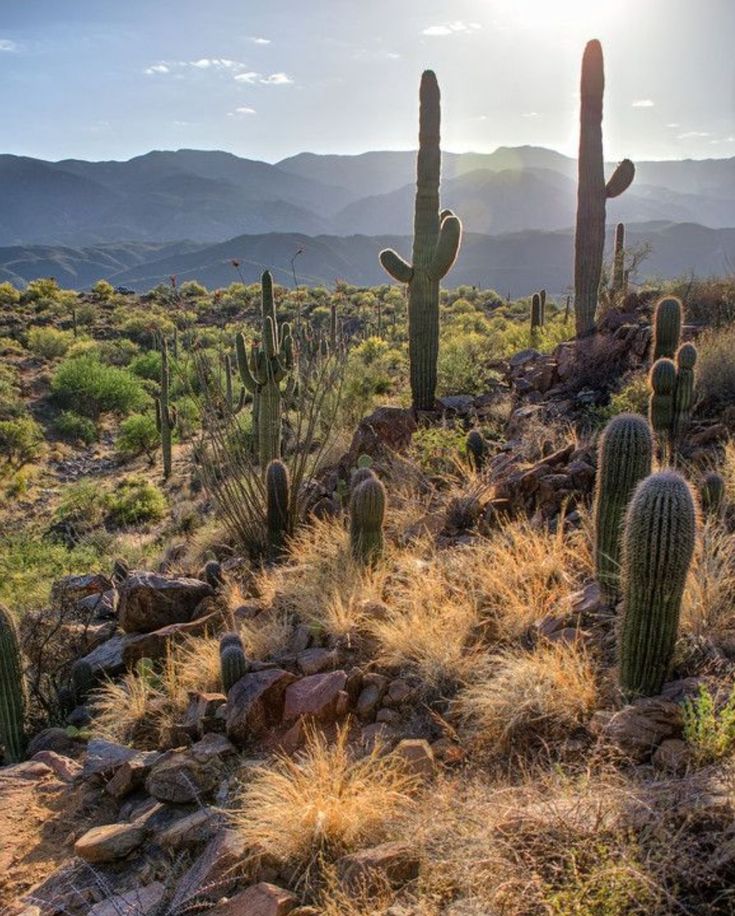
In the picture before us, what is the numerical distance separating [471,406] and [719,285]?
444cm

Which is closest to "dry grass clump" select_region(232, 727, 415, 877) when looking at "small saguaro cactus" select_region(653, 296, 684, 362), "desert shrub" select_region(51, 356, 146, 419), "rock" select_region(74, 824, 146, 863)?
"rock" select_region(74, 824, 146, 863)

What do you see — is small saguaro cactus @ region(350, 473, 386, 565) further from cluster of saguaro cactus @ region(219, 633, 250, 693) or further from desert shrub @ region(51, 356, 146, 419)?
desert shrub @ region(51, 356, 146, 419)

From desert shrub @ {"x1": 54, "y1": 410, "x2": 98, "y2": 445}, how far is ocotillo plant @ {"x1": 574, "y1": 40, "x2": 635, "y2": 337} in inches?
702

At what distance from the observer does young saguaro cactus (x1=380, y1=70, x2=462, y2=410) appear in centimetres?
1219

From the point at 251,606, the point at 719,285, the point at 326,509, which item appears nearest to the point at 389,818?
the point at 251,606

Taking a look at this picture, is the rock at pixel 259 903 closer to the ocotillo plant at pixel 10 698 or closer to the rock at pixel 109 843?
the rock at pixel 109 843

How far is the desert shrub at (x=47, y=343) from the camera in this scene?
107 ft

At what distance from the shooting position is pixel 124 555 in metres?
12.9

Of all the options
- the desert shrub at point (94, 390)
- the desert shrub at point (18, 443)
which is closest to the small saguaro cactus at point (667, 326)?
the desert shrub at point (18, 443)

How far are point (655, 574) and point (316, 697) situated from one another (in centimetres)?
205

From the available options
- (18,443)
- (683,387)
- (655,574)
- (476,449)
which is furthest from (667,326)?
(18,443)

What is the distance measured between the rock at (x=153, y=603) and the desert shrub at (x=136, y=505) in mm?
11173

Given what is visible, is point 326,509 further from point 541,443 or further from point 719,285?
point 719,285

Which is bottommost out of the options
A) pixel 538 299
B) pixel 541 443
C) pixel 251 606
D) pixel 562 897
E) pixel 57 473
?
pixel 57 473
